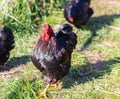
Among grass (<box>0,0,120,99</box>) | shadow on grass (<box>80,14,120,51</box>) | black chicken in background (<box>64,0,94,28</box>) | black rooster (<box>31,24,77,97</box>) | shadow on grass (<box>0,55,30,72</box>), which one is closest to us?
black rooster (<box>31,24,77,97</box>)

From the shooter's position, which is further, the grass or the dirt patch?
the dirt patch

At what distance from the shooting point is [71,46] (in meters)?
4.73

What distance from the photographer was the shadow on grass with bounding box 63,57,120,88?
16.5 feet

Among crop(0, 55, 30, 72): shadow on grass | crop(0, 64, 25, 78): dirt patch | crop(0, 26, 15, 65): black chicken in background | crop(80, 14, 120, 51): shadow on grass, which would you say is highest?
crop(0, 26, 15, 65): black chicken in background

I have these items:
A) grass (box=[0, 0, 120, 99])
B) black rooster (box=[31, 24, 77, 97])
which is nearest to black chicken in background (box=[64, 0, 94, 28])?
grass (box=[0, 0, 120, 99])

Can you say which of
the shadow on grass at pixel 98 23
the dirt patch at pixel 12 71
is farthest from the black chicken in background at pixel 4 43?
the shadow on grass at pixel 98 23

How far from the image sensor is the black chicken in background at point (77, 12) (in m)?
6.18

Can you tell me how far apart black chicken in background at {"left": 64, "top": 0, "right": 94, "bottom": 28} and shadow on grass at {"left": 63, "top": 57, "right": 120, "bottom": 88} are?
1.10 metres

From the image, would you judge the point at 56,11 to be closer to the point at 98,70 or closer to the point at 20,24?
the point at 20,24

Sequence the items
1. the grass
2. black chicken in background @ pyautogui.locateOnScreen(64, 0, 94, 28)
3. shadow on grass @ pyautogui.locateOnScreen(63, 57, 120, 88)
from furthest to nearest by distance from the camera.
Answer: black chicken in background @ pyautogui.locateOnScreen(64, 0, 94, 28) < shadow on grass @ pyautogui.locateOnScreen(63, 57, 120, 88) < the grass

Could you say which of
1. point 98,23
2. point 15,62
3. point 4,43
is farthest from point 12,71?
point 98,23

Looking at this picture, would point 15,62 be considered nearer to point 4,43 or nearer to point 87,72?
point 4,43

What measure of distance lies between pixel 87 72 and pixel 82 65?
0.71 feet

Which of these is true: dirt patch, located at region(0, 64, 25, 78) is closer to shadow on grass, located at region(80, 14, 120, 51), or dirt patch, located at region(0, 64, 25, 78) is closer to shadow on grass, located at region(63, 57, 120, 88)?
shadow on grass, located at region(63, 57, 120, 88)
